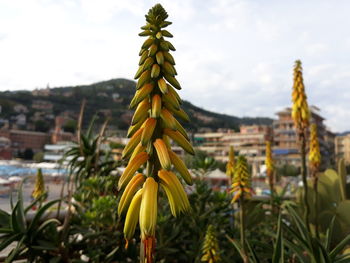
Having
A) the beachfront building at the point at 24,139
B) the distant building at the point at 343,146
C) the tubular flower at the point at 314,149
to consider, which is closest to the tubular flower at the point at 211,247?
the tubular flower at the point at 314,149

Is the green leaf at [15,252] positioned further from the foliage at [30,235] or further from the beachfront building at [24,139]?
the beachfront building at [24,139]

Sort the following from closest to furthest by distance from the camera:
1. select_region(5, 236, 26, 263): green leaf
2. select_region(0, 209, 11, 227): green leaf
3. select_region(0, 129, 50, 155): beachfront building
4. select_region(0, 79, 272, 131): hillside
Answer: select_region(5, 236, 26, 263): green leaf < select_region(0, 209, 11, 227): green leaf < select_region(0, 129, 50, 155): beachfront building < select_region(0, 79, 272, 131): hillside

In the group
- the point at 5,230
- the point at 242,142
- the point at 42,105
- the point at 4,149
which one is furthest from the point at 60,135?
the point at 5,230

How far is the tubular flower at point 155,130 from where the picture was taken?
1.47m

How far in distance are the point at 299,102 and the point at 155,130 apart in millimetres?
5219

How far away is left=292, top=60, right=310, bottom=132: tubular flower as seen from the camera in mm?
6066

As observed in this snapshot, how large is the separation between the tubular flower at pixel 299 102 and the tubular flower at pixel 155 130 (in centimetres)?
502

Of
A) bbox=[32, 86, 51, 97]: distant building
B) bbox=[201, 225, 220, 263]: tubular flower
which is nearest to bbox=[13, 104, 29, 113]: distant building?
bbox=[32, 86, 51, 97]: distant building

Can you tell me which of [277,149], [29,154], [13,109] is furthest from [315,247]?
[13,109]

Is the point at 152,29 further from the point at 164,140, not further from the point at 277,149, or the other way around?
the point at 277,149

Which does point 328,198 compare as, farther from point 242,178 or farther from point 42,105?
point 42,105

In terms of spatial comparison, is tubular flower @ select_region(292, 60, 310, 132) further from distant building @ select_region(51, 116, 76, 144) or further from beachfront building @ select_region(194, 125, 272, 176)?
distant building @ select_region(51, 116, 76, 144)

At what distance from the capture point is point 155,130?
5.14 ft

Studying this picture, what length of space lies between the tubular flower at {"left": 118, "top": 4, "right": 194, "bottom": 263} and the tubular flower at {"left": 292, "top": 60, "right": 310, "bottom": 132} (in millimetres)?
5025
